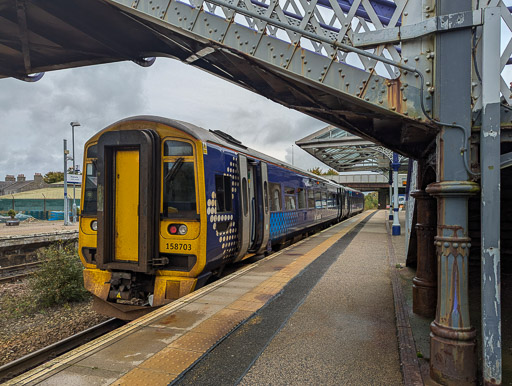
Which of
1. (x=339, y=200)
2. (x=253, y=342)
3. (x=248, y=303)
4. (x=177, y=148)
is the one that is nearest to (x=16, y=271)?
(x=177, y=148)

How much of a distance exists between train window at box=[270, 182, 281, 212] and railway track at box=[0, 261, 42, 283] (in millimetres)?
7533

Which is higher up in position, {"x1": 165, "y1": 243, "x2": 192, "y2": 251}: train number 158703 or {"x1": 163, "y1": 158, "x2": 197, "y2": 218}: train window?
{"x1": 163, "y1": 158, "x2": 197, "y2": 218}: train window

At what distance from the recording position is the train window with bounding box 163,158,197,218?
569cm

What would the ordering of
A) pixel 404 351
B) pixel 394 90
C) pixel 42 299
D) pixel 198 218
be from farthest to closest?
pixel 42 299
pixel 198 218
pixel 404 351
pixel 394 90

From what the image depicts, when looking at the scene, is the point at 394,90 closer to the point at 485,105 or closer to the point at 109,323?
the point at 485,105

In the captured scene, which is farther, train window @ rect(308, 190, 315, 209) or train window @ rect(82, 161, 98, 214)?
train window @ rect(308, 190, 315, 209)

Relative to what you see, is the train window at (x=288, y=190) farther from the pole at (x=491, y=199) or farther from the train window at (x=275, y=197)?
the pole at (x=491, y=199)

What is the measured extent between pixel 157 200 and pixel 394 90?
3.78m

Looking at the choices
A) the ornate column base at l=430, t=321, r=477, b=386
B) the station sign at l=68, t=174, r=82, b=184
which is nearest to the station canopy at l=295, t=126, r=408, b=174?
the ornate column base at l=430, t=321, r=477, b=386

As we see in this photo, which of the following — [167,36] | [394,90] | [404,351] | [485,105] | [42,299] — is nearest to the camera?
[485,105]

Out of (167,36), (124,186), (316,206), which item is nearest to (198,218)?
(124,186)

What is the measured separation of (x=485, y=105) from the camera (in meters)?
2.97

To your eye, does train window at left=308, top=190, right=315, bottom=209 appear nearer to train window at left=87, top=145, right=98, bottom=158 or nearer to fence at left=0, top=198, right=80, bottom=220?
train window at left=87, top=145, right=98, bottom=158

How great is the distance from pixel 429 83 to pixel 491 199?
113 cm
